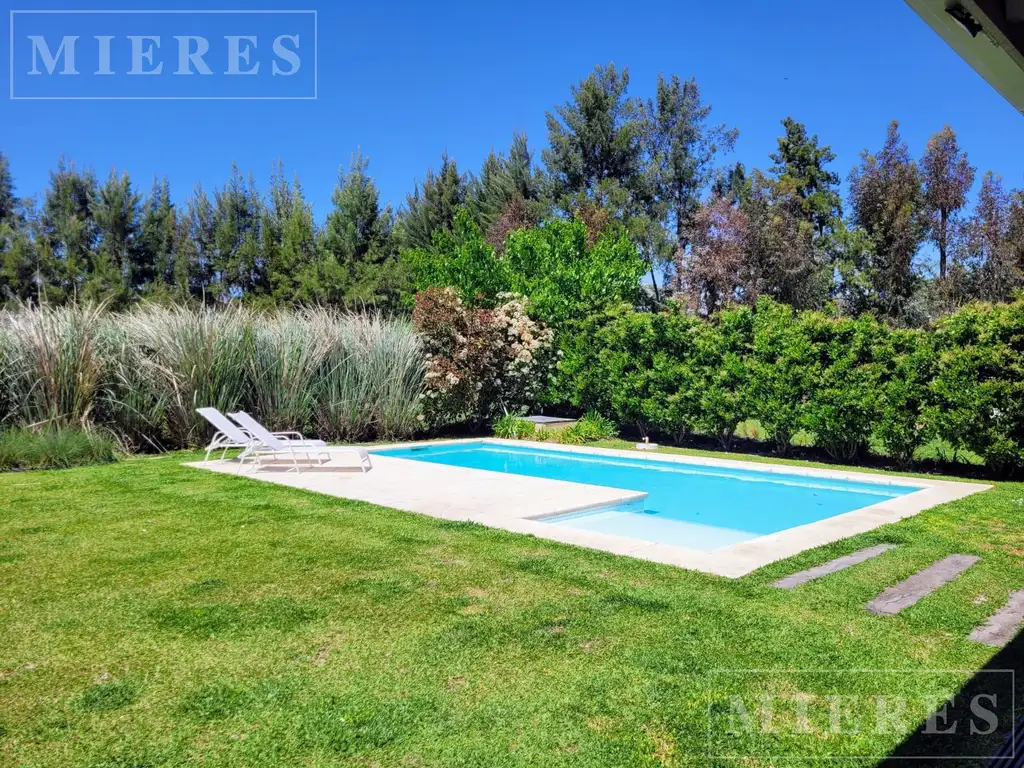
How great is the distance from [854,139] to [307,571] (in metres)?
26.1

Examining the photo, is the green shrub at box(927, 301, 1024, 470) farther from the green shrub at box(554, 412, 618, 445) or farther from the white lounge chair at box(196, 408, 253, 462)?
the white lounge chair at box(196, 408, 253, 462)

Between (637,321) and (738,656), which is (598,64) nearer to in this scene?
(637,321)

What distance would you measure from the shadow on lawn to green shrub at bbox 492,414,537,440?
1196 centimetres

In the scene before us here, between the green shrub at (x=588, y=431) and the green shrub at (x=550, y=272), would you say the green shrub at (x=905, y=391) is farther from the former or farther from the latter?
the green shrub at (x=550, y=272)

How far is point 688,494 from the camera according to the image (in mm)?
10320

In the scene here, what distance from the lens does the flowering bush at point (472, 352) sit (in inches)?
600

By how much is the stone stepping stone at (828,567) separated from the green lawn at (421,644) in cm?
10

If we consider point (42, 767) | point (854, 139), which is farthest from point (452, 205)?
point (42, 767)

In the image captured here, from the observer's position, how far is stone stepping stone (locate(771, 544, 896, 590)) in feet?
15.9

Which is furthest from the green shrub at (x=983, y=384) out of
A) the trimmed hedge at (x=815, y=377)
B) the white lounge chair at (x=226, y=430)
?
the white lounge chair at (x=226, y=430)

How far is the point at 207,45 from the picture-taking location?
11672 mm

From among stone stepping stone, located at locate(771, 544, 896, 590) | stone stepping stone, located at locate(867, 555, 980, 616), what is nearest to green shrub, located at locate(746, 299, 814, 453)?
stone stepping stone, located at locate(771, 544, 896, 590)

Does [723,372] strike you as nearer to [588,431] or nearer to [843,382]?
[843,382]

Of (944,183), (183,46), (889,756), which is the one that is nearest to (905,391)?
(889,756)
